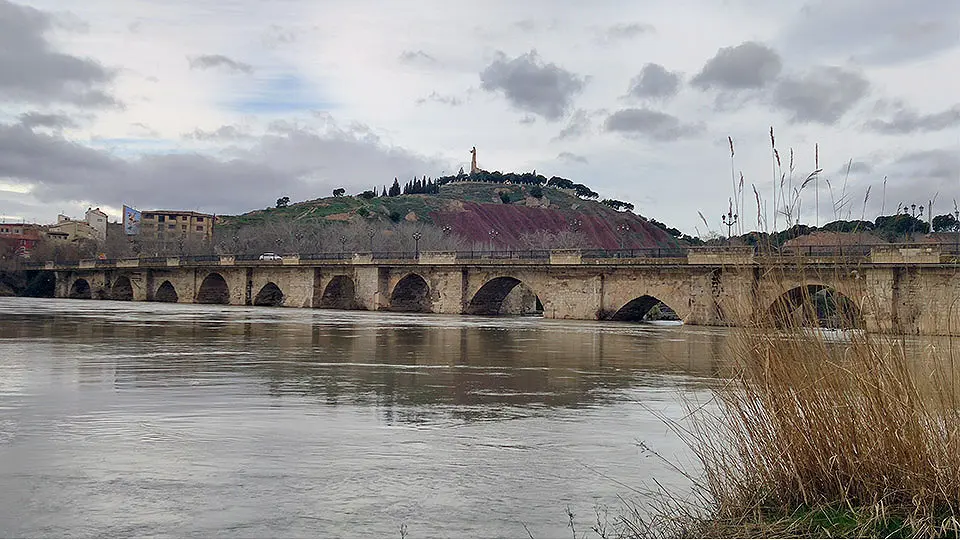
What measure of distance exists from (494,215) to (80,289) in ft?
235

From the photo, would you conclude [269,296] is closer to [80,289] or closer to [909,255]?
[80,289]

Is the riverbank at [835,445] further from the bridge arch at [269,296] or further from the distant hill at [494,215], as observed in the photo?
the distant hill at [494,215]

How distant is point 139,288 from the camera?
73.5 m

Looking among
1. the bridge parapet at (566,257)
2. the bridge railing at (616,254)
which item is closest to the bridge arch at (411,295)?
the bridge railing at (616,254)

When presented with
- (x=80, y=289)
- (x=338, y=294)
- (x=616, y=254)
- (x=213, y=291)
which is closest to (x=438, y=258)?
(x=616, y=254)

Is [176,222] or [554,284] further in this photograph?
[176,222]

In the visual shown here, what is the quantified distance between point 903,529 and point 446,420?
562 centimetres

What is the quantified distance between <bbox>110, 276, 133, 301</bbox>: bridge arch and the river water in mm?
64015

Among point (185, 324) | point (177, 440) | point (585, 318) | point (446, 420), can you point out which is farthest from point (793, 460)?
point (585, 318)

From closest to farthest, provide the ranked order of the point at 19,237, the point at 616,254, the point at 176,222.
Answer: the point at 616,254 → the point at 19,237 → the point at 176,222

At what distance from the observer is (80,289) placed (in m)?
86.0

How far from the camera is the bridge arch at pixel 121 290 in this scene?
7769 cm

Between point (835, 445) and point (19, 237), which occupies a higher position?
point (19, 237)

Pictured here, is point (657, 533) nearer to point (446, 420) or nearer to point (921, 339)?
point (921, 339)
